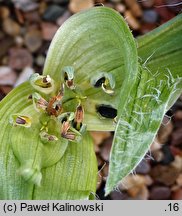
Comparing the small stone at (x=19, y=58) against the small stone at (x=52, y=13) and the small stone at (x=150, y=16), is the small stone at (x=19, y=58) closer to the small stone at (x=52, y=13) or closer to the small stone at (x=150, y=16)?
the small stone at (x=52, y=13)

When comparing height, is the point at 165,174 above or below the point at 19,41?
below

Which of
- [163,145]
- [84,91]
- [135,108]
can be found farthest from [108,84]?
[163,145]

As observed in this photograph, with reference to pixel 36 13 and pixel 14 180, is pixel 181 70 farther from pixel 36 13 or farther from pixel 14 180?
pixel 36 13

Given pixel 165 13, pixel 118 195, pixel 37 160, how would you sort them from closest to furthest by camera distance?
pixel 37 160 → pixel 118 195 → pixel 165 13

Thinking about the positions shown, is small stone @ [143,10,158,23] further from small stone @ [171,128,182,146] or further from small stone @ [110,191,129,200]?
small stone @ [110,191,129,200]

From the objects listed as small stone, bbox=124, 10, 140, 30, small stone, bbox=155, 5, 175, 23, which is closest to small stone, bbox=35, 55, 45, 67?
small stone, bbox=124, 10, 140, 30

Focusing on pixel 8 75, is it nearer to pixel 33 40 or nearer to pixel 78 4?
pixel 33 40

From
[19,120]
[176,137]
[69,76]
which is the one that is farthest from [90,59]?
[176,137]
